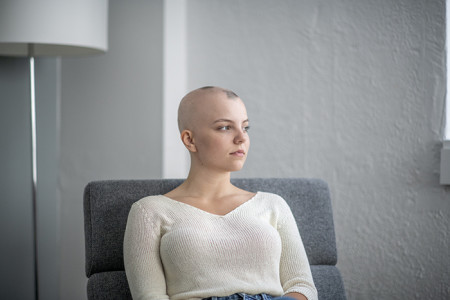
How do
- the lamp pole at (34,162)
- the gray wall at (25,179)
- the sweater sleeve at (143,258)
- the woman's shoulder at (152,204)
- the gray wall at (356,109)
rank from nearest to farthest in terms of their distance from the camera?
the sweater sleeve at (143,258) → the woman's shoulder at (152,204) → the gray wall at (356,109) → the lamp pole at (34,162) → the gray wall at (25,179)

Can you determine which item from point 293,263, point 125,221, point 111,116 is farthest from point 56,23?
point 293,263

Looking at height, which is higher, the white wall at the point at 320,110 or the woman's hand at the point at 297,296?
the white wall at the point at 320,110

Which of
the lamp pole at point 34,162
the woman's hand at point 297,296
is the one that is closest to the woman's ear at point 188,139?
the woman's hand at point 297,296

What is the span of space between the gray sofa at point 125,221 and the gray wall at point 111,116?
2.68 ft

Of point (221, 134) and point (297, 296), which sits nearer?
point (297, 296)

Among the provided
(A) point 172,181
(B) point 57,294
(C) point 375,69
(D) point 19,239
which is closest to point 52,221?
(D) point 19,239

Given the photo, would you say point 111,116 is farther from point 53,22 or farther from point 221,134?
point 221,134

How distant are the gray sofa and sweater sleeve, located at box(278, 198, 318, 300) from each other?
0.15 meters

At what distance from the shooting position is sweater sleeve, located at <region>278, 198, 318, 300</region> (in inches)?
60.3

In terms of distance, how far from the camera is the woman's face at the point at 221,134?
5.28ft

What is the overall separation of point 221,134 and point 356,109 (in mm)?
971

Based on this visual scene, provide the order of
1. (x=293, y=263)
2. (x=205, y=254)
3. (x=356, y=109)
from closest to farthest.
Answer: (x=205, y=254)
(x=293, y=263)
(x=356, y=109)

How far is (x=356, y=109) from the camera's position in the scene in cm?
239

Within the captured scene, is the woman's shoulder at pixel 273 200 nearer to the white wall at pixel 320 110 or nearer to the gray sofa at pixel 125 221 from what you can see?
the gray sofa at pixel 125 221
